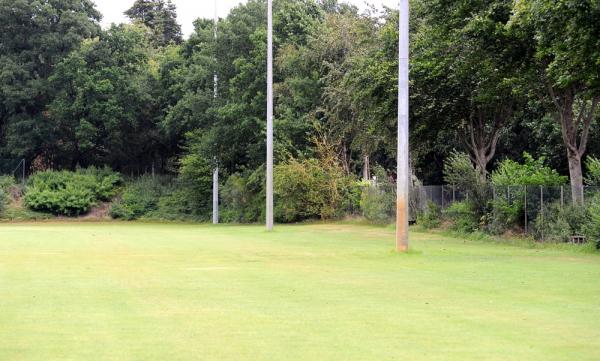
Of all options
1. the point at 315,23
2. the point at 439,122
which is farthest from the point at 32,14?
the point at 439,122

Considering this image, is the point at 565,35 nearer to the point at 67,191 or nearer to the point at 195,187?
the point at 195,187

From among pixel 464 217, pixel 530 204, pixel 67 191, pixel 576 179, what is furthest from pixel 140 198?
pixel 576 179

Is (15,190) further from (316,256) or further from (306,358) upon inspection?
(306,358)

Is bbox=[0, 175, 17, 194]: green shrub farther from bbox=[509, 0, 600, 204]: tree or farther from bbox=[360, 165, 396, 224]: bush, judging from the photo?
bbox=[509, 0, 600, 204]: tree

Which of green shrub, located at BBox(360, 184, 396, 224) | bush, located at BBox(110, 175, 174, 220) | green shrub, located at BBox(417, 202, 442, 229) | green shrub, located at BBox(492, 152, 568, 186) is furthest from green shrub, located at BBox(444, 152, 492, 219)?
bush, located at BBox(110, 175, 174, 220)

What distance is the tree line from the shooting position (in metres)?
31.1

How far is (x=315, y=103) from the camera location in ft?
187

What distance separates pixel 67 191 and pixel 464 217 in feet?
139

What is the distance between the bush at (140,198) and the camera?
71.9m

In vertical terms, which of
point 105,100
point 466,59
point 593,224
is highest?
point 105,100

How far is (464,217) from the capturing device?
124ft

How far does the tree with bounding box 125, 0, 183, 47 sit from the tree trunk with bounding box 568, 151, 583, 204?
274 ft

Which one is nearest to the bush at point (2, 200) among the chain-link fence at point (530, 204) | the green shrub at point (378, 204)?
the green shrub at point (378, 204)

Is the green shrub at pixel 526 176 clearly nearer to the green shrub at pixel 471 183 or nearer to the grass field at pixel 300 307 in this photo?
the green shrub at pixel 471 183
